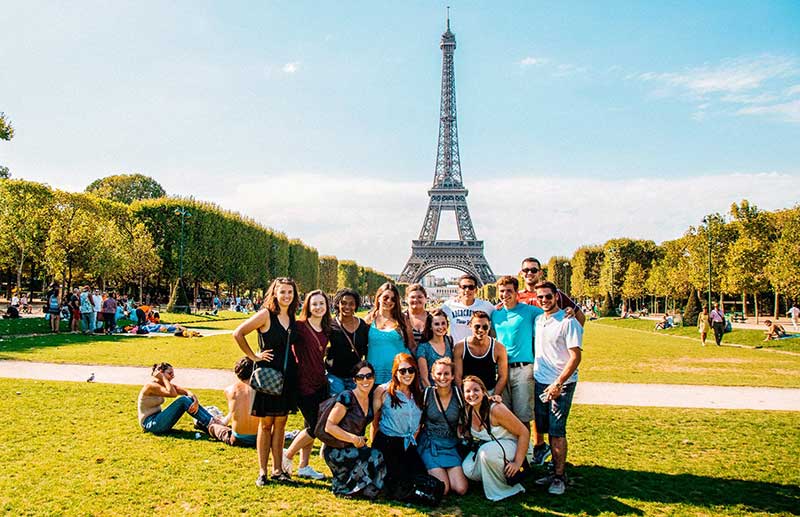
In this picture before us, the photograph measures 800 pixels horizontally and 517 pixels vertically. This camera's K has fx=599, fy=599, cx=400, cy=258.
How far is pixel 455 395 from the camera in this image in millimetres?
5590

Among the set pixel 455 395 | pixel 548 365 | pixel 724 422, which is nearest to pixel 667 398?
pixel 724 422

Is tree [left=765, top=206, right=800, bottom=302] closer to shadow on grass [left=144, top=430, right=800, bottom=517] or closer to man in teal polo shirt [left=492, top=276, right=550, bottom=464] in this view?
shadow on grass [left=144, top=430, right=800, bottom=517]

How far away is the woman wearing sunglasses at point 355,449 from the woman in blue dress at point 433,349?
1.75 feet

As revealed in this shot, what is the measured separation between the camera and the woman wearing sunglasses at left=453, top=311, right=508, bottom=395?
5.75m

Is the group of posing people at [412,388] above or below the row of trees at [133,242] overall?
below

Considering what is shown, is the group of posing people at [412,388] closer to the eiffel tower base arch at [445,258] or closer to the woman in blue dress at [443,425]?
the woman in blue dress at [443,425]

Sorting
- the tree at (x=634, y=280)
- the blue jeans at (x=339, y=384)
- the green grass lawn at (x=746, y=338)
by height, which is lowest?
the green grass lawn at (x=746, y=338)

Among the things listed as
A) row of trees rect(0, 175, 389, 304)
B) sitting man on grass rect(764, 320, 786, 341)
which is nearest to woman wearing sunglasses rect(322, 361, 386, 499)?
sitting man on grass rect(764, 320, 786, 341)

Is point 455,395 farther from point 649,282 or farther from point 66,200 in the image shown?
point 649,282

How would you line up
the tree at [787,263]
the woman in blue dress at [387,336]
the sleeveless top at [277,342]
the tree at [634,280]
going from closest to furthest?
1. the sleeveless top at [277,342]
2. the woman in blue dress at [387,336]
3. the tree at [787,263]
4. the tree at [634,280]

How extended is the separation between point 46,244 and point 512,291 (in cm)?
3801

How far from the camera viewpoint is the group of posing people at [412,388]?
538cm

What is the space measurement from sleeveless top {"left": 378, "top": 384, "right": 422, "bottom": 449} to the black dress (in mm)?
898

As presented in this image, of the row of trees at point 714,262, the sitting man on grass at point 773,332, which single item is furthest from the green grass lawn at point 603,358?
the row of trees at point 714,262
